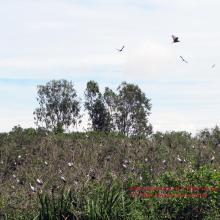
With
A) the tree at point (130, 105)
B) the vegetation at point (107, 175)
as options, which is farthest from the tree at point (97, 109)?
the vegetation at point (107, 175)

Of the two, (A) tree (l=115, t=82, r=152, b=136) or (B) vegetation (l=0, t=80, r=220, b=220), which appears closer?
(B) vegetation (l=0, t=80, r=220, b=220)

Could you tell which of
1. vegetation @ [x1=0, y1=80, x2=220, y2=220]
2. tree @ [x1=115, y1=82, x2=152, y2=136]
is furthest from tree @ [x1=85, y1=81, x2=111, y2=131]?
vegetation @ [x1=0, y1=80, x2=220, y2=220]

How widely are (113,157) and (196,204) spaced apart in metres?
4.27

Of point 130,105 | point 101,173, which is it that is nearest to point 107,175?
point 101,173

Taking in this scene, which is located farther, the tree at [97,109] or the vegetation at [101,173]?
the tree at [97,109]

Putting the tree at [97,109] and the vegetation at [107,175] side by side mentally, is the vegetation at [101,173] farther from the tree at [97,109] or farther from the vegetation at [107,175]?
the tree at [97,109]

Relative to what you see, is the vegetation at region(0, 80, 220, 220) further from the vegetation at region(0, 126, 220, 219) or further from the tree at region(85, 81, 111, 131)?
the tree at region(85, 81, 111, 131)

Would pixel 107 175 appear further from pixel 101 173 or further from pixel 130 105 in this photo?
pixel 130 105

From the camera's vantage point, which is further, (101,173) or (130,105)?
(130,105)

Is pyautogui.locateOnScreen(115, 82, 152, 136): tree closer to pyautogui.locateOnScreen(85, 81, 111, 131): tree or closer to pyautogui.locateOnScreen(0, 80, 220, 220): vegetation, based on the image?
pyautogui.locateOnScreen(85, 81, 111, 131): tree

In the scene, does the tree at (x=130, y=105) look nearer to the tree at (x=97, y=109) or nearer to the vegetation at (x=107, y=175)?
the tree at (x=97, y=109)

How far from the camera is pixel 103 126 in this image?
50.0m

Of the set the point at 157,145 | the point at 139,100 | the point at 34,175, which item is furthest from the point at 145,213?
the point at 139,100

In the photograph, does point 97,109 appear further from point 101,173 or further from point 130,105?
point 101,173
